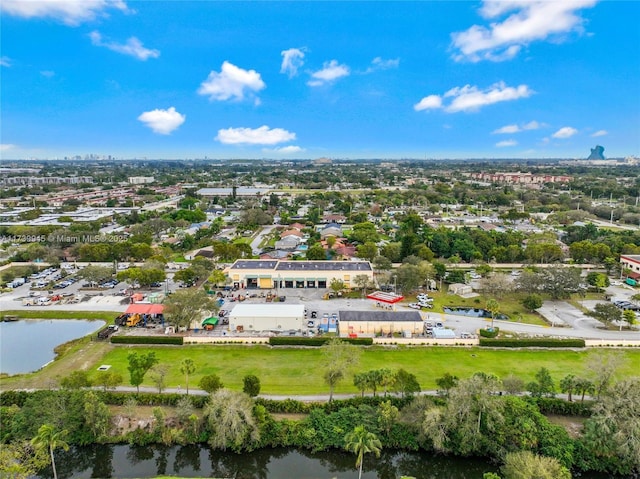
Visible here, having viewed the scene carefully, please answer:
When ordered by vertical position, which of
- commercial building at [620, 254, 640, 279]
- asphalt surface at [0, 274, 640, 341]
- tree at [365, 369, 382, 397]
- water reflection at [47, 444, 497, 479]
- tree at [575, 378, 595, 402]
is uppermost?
commercial building at [620, 254, 640, 279]

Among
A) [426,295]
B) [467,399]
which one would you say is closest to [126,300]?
[426,295]

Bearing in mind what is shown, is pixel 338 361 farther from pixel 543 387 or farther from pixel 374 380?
pixel 543 387

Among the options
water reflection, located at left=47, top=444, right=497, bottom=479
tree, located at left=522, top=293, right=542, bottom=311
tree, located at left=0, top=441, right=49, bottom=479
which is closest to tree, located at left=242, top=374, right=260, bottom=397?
water reflection, located at left=47, top=444, right=497, bottom=479

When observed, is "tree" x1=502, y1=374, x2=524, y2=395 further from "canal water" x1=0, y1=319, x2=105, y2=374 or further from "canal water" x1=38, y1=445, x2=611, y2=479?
"canal water" x1=0, y1=319, x2=105, y2=374

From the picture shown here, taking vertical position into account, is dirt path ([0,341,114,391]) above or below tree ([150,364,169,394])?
below

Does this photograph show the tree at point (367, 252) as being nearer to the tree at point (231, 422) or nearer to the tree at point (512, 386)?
the tree at point (512, 386)

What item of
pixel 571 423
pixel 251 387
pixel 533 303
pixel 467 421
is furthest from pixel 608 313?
pixel 251 387
